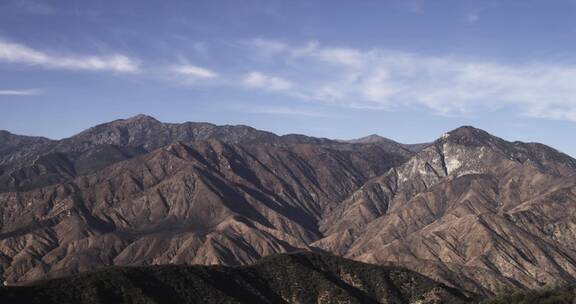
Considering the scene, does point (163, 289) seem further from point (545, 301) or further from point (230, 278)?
point (545, 301)

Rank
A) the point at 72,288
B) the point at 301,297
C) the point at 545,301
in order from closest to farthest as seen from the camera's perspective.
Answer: the point at 545,301 → the point at 72,288 → the point at 301,297

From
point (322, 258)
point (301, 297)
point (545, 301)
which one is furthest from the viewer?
point (322, 258)

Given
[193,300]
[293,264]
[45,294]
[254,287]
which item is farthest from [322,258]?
[45,294]

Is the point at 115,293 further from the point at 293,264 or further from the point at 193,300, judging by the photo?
the point at 293,264

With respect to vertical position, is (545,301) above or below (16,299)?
above

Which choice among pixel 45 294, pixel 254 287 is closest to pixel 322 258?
pixel 254 287

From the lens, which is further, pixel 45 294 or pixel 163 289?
pixel 163 289
